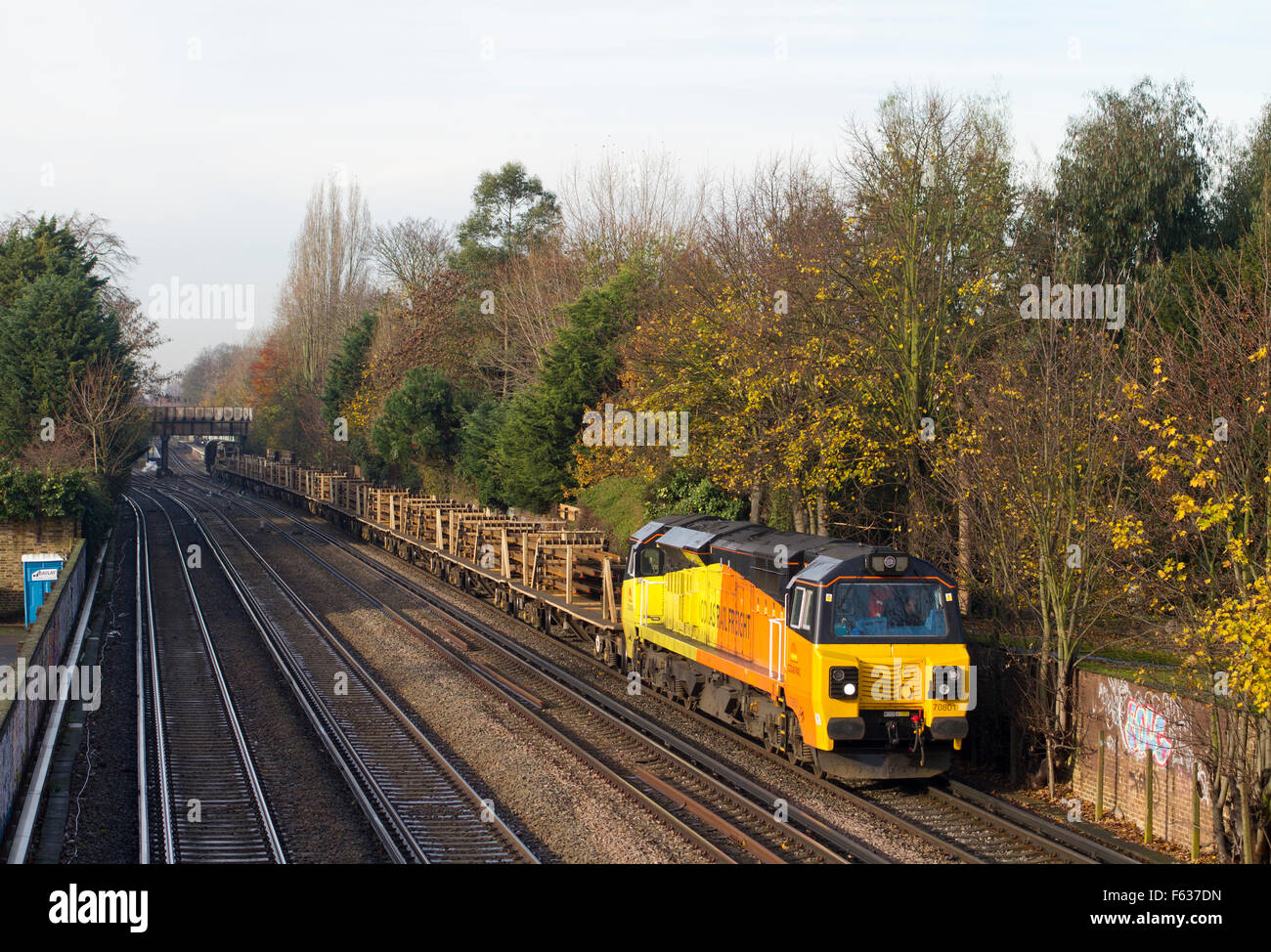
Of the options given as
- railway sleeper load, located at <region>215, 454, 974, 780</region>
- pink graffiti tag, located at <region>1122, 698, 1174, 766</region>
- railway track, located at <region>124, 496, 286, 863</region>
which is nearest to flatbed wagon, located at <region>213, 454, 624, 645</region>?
railway sleeper load, located at <region>215, 454, 974, 780</region>

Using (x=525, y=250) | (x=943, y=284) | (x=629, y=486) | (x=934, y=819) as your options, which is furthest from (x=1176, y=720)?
(x=525, y=250)

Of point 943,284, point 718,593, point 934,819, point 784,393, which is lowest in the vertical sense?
point 934,819

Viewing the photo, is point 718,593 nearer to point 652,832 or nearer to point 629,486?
point 652,832

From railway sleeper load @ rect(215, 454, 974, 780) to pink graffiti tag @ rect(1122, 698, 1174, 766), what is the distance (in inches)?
72.3

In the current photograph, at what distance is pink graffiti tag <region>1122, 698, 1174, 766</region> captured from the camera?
1220cm

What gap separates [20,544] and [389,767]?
22380mm

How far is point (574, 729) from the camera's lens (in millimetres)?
16906

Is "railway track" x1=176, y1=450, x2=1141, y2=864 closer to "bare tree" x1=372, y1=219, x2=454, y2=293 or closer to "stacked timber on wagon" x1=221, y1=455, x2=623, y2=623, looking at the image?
"stacked timber on wagon" x1=221, y1=455, x2=623, y2=623

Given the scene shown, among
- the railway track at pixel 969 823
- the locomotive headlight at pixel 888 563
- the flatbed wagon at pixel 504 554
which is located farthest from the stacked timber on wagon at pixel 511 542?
the locomotive headlight at pixel 888 563

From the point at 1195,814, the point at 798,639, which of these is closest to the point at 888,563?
the point at 798,639

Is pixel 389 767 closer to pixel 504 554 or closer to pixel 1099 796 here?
pixel 1099 796

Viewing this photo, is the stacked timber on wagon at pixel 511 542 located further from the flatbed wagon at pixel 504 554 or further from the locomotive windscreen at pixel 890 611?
the locomotive windscreen at pixel 890 611
